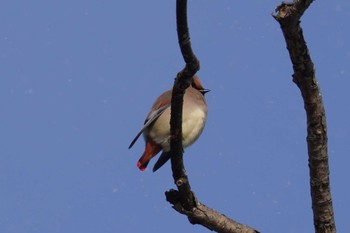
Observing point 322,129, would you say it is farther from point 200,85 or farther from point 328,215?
point 200,85

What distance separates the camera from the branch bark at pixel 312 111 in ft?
9.68

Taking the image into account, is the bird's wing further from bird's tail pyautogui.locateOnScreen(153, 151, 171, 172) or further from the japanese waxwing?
bird's tail pyautogui.locateOnScreen(153, 151, 171, 172)

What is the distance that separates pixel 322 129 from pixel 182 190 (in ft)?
2.65

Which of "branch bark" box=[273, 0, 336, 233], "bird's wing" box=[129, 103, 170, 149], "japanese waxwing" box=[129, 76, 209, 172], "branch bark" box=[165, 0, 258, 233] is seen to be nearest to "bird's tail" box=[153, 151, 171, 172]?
"japanese waxwing" box=[129, 76, 209, 172]

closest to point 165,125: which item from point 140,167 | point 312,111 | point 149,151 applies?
point 149,151

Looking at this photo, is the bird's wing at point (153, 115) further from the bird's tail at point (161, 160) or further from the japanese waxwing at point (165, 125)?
the bird's tail at point (161, 160)

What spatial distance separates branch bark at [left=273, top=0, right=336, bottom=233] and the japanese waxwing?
143cm

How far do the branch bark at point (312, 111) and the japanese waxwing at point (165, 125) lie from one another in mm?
1431

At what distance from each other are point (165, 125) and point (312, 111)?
6.29 feet

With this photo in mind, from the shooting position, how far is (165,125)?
496 cm

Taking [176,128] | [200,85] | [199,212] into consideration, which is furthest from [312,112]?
[200,85]

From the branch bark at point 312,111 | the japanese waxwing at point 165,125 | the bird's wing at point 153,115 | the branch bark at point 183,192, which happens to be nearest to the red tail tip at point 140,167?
the japanese waxwing at point 165,125

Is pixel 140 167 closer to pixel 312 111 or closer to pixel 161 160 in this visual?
pixel 161 160

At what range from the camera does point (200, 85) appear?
19.9 feet
